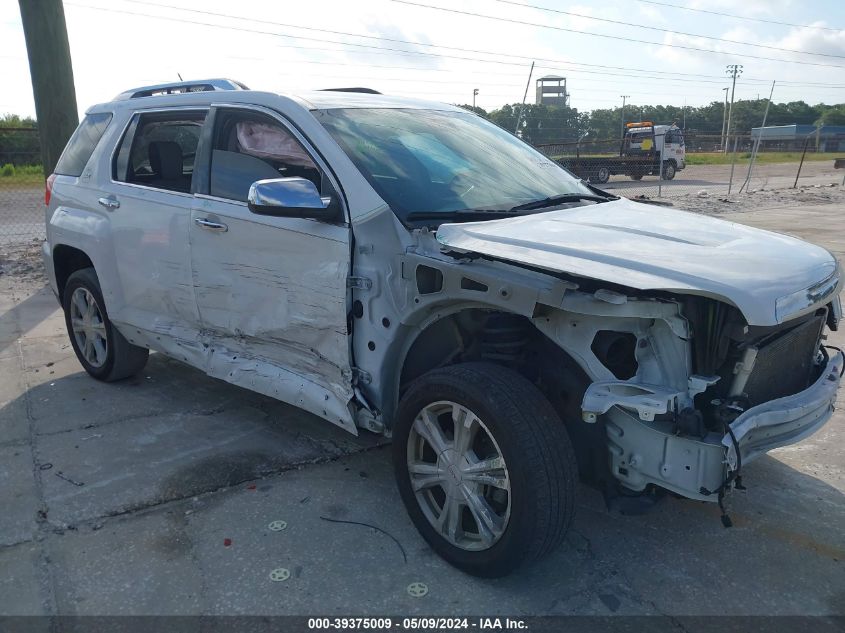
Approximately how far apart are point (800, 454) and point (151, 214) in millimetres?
4036

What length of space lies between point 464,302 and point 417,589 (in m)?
1.16

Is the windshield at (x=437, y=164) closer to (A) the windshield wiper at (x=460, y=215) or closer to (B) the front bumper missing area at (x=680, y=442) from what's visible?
(A) the windshield wiper at (x=460, y=215)

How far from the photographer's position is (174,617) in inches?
110

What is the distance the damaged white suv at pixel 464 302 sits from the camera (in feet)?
8.76

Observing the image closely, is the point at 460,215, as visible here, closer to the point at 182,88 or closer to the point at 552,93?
the point at 182,88

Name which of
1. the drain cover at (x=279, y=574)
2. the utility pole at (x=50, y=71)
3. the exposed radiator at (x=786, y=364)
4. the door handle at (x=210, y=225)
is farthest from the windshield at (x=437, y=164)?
the utility pole at (x=50, y=71)

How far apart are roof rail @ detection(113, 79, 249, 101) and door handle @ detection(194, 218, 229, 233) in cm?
105

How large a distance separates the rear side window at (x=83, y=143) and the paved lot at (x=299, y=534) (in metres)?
1.74

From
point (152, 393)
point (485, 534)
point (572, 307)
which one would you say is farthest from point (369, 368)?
point (152, 393)

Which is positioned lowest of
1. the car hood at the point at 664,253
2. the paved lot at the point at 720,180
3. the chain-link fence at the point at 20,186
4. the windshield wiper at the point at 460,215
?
the paved lot at the point at 720,180

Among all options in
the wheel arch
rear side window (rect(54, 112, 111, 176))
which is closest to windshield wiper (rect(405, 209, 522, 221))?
rear side window (rect(54, 112, 111, 176))

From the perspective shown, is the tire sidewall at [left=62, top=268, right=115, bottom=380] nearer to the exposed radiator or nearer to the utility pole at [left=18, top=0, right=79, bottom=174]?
the exposed radiator

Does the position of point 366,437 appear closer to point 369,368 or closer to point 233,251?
point 369,368

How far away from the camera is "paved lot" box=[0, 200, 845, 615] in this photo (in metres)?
2.89
